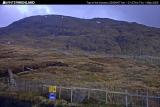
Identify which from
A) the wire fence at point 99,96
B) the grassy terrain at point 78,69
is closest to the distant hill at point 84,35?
the grassy terrain at point 78,69

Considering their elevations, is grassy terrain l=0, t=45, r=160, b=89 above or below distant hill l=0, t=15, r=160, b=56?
below

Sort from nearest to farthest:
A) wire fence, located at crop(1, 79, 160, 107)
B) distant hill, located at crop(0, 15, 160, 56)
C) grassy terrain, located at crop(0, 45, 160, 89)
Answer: wire fence, located at crop(1, 79, 160, 107)
grassy terrain, located at crop(0, 45, 160, 89)
distant hill, located at crop(0, 15, 160, 56)

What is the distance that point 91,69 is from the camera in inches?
1481

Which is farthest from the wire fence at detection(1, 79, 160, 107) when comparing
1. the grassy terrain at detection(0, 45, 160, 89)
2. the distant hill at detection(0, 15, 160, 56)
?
the distant hill at detection(0, 15, 160, 56)

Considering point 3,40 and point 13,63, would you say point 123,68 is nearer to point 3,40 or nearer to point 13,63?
point 13,63

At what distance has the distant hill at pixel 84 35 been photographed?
4844cm

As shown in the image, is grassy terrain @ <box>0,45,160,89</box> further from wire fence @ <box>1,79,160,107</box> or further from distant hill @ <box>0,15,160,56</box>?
distant hill @ <box>0,15,160,56</box>

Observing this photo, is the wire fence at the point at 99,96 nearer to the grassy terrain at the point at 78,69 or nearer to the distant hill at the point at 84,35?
the grassy terrain at the point at 78,69

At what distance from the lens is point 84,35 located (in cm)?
5728

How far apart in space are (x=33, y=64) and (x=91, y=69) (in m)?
6.17

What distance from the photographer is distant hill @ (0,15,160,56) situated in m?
48.4

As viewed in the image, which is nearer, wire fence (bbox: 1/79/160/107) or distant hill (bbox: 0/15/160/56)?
wire fence (bbox: 1/79/160/107)

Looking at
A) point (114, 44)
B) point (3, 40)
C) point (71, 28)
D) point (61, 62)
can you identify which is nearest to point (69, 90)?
point (61, 62)

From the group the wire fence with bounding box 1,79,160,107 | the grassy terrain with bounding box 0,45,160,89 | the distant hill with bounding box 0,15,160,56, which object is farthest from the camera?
the distant hill with bounding box 0,15,160,56
